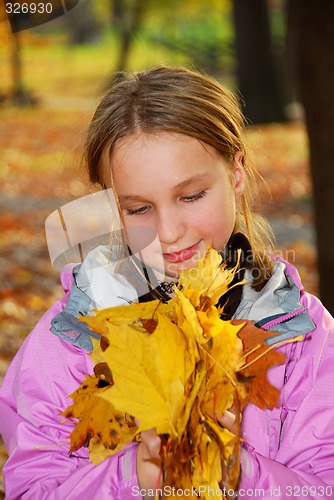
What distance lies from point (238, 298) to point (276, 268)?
175 mm

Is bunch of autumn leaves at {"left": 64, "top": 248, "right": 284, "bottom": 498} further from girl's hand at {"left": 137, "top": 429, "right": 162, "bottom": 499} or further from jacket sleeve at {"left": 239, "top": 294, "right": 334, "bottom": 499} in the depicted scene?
jacket sleeve at {"left": 239, "top": 294, "right": 334, "bottom": 499}

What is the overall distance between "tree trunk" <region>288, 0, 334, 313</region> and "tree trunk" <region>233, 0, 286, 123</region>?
468 inches

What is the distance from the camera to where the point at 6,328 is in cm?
627

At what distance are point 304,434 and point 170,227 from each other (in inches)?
24.9

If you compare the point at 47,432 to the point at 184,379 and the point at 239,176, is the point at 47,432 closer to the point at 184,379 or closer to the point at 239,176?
the point at 184,379

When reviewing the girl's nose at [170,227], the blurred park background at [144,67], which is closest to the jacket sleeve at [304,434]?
the girl's nose at [170,227]

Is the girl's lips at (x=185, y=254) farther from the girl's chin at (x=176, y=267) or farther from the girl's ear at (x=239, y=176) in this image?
the girl's ear at (x=239, y=176)

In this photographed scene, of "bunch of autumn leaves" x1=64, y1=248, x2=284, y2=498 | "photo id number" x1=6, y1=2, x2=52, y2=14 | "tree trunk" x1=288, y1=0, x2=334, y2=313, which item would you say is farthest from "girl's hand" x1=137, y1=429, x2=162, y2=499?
"tree trunk" x1=288, y1=0, x2=334, y2=313

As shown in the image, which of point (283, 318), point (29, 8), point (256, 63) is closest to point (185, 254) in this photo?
point (283, 318)

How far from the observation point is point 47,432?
205 centimetres

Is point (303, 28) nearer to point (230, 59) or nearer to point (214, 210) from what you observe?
point (214, 210)

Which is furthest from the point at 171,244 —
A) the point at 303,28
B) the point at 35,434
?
the point at 303,28

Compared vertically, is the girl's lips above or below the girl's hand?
above

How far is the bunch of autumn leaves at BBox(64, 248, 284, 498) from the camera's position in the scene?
5.20 feet
